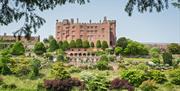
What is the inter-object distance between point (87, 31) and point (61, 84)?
35743 millimetres

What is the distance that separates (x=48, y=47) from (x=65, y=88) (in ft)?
102

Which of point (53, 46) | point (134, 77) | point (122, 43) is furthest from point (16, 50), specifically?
point (134, 77)

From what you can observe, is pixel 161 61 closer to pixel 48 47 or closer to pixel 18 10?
pixel 48 47

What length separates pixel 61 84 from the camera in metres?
43.8

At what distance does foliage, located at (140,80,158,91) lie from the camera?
142 ft

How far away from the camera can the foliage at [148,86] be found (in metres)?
43.2

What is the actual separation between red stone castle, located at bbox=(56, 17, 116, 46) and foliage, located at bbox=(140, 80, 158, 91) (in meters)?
32.5

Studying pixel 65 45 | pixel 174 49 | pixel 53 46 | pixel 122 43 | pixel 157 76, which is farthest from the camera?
pixel 174 49

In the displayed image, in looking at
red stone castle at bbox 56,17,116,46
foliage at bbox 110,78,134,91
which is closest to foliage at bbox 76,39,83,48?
red stone castle at bbox 56,17,116,46

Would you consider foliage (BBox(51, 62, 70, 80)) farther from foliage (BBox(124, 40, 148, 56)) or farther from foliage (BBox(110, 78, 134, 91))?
foliage (BBox(124, 40, 148, 56))

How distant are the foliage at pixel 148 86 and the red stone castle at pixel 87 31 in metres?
32.5

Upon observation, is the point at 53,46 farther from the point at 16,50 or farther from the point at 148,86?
the point at 148,86

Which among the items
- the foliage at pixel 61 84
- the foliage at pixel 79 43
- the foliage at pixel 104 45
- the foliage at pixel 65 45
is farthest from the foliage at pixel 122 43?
the foliage at pixel 61 84

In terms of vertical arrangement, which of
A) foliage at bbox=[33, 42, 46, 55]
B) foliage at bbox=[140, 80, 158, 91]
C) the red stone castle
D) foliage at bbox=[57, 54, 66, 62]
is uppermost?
the red stone castle
